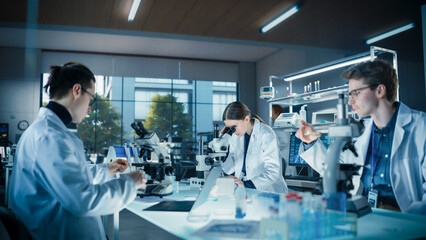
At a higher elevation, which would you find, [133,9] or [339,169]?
[133,9]

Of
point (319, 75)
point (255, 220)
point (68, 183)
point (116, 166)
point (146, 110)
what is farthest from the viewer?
point (146, 110)

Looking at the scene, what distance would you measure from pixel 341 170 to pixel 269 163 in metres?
1.40

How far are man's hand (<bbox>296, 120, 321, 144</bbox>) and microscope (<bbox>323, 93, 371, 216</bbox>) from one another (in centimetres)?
41

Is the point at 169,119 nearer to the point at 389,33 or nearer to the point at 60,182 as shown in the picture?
the point at 389,33

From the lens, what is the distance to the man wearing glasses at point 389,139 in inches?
65.1

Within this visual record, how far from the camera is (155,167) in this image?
88.2 inches

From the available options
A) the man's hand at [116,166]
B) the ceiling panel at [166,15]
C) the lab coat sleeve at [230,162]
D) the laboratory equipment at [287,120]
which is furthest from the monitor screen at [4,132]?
the man's hand at [116,166]

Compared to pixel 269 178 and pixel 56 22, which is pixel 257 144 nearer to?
pixel 269 178

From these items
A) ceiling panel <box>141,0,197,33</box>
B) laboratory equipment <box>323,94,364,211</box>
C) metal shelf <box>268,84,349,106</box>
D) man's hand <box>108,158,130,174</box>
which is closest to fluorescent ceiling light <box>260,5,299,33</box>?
metal shelf <box>268,84,349,106</box>

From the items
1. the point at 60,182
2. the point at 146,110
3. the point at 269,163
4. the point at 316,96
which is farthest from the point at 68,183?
the point at 146,110

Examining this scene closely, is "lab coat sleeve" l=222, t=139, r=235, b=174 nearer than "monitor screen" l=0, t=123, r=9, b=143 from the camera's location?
Yes

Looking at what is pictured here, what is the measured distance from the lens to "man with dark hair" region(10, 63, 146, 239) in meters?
1.20

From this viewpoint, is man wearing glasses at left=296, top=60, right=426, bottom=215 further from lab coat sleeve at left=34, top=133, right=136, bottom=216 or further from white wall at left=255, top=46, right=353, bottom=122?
white wall at left=255, top=46, right=353, bottom=122

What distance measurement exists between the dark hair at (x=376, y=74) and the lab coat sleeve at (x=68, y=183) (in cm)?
137
